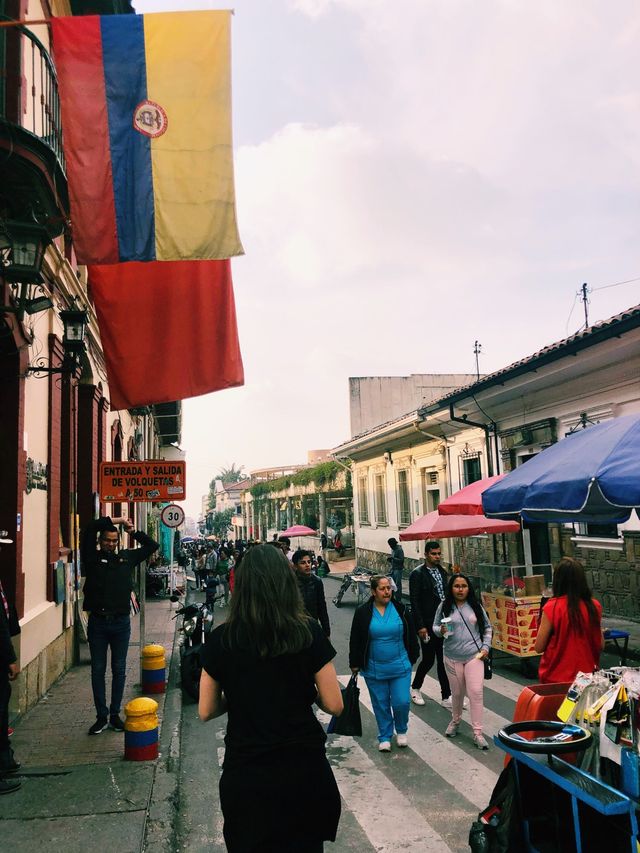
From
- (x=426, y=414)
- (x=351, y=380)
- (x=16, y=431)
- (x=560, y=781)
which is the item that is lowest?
(x=560, y=781)

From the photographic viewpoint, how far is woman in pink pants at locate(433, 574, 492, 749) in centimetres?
640

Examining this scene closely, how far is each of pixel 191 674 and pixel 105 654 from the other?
75.8 inches

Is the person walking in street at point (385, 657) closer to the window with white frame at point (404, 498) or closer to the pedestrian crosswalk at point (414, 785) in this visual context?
the pedestrian crosswalk at point (414, 785)

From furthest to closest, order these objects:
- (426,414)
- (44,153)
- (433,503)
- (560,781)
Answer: (433,503) → (426,414) → (44,153) → (560,781)

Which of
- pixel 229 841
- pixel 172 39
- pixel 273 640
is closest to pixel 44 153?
pixel 172 39

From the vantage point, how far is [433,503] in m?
21.8

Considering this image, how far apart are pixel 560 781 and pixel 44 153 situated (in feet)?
19.2

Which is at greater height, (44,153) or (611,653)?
(44,153)

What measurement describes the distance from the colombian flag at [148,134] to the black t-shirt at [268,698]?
4.29m

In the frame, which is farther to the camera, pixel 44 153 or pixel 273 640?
pixel 44 153

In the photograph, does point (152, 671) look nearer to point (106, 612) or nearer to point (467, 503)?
point (106, 612)

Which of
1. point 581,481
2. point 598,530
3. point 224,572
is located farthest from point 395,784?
point 224,572

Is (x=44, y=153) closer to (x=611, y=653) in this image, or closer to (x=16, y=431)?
(x=16, y=431)

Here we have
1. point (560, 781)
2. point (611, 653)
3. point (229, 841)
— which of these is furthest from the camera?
point (611, 653)
